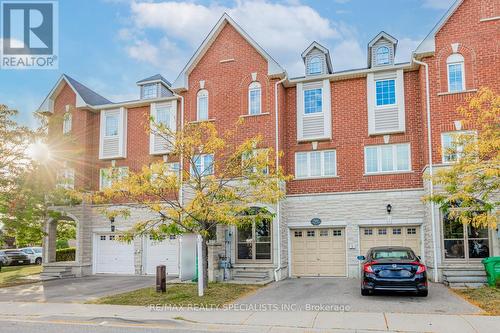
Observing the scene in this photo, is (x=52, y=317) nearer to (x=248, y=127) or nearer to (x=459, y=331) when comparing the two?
(x=459, y=331)

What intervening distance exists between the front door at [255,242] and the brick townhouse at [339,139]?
1.9 inches

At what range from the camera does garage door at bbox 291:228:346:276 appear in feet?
65.1

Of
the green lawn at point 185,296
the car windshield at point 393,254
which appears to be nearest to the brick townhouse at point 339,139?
the green lawn at point 185,296

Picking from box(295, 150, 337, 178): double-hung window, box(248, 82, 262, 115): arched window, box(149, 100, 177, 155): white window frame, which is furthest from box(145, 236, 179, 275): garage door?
box(248, 82, 262, 115): arched window

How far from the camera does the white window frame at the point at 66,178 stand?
22469 mm

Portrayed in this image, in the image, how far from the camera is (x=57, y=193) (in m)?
21.8

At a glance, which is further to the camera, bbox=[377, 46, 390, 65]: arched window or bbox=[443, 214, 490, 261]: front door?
bbox=[377, 46, 390, 65]: arched window

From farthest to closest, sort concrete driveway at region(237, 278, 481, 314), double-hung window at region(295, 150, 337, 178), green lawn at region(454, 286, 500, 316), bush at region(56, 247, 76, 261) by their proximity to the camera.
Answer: bush at region(56, 247, 76, 261), double-hung window at region(295, 150, 337, 178), concrete driveway at region(237, 278, 481, 314), green lawn at region(454, 286, 500, 316)

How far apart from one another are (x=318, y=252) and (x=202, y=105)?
346 inches

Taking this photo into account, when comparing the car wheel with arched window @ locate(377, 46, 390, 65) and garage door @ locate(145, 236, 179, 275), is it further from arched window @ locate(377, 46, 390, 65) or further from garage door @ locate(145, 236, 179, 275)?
garage door @ locate(145, 236, 179, 275)

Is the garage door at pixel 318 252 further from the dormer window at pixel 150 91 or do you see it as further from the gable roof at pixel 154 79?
the gable roof at pixel 154 79

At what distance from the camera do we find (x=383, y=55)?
20.6m

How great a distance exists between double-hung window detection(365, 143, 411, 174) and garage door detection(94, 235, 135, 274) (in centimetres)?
1259

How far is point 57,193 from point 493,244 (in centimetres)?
1892
